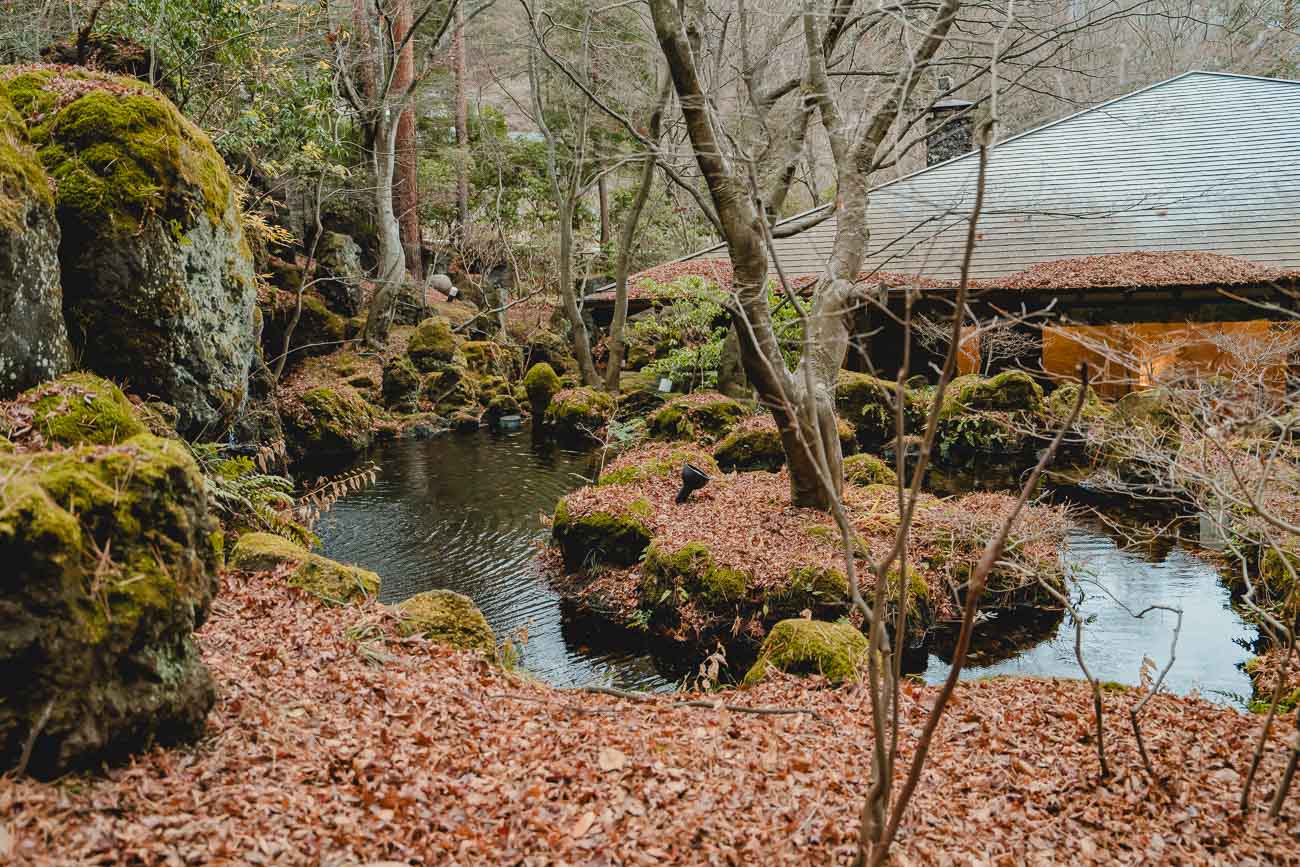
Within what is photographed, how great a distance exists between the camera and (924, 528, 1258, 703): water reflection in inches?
272

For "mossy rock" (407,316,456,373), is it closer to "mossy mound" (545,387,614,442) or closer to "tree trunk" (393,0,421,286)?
"mossy mound" (545,387,614,442)

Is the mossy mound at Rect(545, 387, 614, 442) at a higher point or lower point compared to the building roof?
lower

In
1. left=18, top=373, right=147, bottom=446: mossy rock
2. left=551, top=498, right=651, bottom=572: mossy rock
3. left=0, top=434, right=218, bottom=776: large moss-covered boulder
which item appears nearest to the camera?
left=0, top=434, right=218, bottom=776: large moss-covered boulder

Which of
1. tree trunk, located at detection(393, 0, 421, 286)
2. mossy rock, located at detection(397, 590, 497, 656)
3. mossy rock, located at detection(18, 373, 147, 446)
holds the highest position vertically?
tree trunk, located at detection(393, 0, 421, 286)

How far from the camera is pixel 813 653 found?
5668 millimetres

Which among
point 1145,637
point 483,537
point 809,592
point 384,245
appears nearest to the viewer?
point 809,592

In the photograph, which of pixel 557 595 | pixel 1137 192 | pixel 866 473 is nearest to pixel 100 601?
pixel 557 595

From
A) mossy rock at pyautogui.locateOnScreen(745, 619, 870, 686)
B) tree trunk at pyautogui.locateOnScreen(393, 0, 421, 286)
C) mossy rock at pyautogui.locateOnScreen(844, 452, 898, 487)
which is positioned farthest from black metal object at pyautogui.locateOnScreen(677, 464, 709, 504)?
tree trunk at pyautogui.locateOnScreen(393, 0, 421, 286)

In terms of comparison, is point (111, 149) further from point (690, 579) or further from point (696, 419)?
point (696, 419)

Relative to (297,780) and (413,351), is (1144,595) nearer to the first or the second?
(297,780)

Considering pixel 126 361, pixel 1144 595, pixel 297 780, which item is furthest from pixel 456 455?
pixel 297 780

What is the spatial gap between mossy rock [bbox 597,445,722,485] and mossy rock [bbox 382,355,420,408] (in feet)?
26.5

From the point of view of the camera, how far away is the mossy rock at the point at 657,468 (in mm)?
10898

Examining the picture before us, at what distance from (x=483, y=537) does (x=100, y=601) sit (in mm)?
7779
